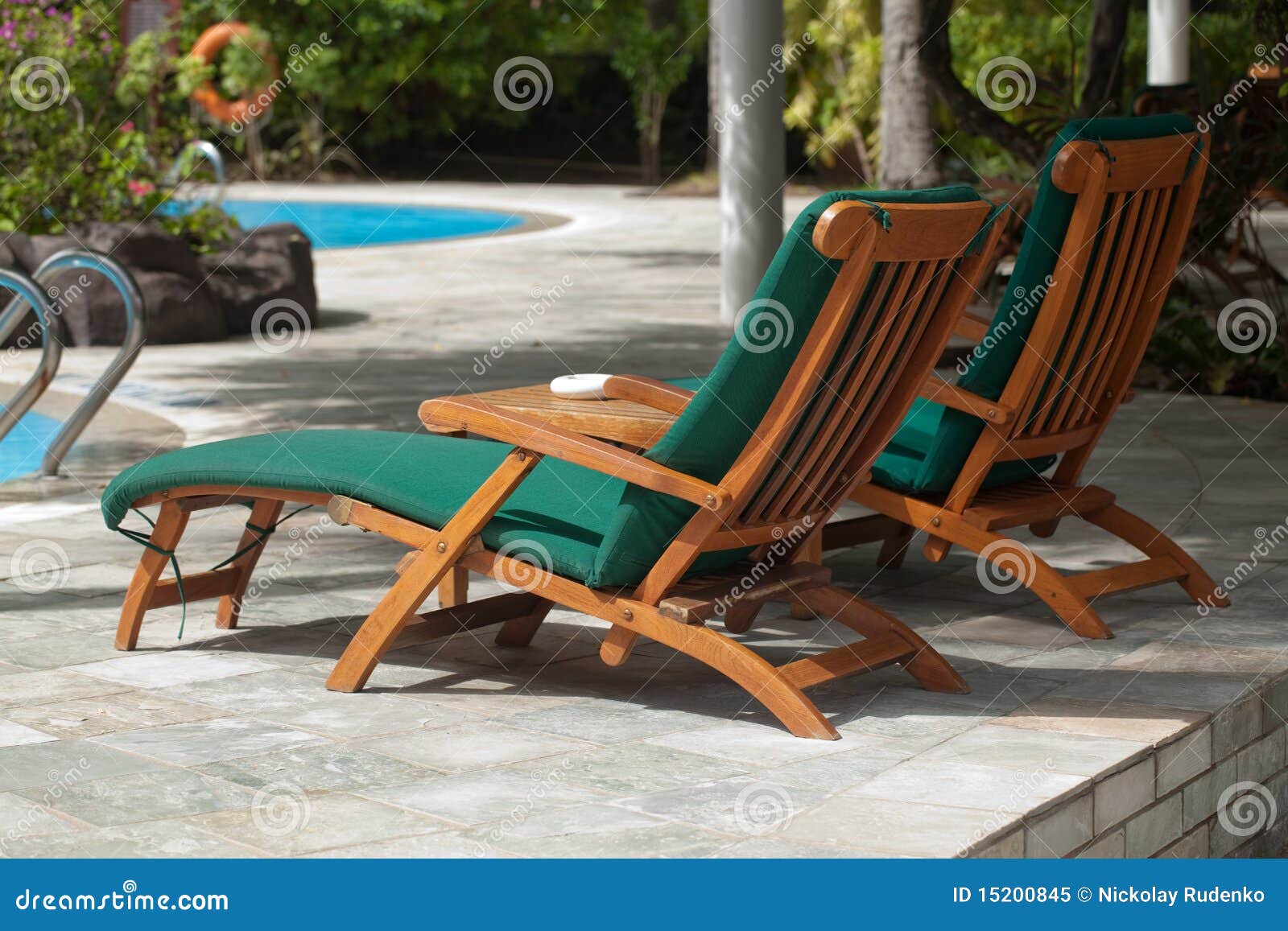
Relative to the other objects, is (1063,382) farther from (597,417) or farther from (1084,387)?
(597,417)

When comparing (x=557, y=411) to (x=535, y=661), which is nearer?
(x=557, y=411)

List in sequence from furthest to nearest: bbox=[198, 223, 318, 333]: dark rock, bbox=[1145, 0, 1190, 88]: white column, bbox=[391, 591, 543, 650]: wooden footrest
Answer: bbox=[1145, 0, 1190, 88]: white column
bbox=[198, 223, 318, 333]: dark rock
bbox=[391, 591, 543, 650]: wooden footrest

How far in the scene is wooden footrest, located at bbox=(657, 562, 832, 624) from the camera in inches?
131

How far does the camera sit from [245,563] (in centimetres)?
411

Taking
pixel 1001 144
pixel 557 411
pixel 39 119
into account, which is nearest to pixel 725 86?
pixel 1001 144

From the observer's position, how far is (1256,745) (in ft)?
11.4

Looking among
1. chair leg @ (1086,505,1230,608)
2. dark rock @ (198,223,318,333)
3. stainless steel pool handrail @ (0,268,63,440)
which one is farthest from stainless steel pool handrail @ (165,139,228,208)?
chair leg @ (1086,505,1230,608)

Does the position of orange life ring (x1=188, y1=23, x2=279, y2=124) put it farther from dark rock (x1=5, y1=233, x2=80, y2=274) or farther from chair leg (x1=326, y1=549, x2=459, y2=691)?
chair leg (x1=326, y1=549, x2=459, y2=691)

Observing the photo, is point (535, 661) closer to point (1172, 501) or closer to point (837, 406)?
point (837, 406)

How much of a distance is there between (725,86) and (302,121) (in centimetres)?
1739

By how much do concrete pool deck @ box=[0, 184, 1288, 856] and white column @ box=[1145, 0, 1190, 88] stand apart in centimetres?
563

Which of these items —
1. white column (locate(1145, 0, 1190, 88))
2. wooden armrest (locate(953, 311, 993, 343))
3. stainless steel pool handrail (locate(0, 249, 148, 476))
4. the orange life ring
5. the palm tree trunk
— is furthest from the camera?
the orange life ring

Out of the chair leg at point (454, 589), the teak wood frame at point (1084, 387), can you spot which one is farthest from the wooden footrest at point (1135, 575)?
the chair leg at point (454, 589)

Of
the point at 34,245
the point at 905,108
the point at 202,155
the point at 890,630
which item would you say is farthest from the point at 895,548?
the point at 905,108
